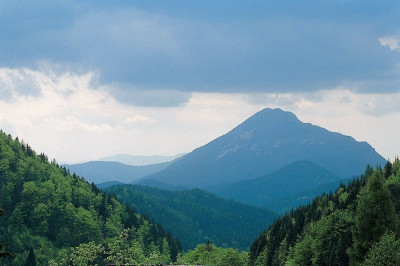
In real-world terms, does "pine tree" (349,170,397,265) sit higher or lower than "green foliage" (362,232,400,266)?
higher

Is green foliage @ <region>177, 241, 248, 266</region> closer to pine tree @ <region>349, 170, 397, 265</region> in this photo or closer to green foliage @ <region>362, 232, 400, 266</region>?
pine tree @ <region>349, 170, 397, 265</region>

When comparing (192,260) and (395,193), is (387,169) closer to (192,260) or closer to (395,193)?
(395,193)

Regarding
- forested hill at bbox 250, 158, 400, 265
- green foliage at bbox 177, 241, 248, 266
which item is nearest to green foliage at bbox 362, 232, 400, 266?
forested hill at bbox 250, 158, 400, 265

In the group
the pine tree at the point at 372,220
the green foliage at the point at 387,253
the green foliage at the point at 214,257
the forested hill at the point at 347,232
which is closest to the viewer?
the green foliage at the point at 387,253

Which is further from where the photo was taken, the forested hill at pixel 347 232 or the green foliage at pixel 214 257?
the green foliage at pixel 214 257

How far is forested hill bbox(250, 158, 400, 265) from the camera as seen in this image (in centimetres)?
7730

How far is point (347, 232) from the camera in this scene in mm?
98562

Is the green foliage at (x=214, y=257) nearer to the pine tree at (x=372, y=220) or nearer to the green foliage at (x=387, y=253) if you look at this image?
the pine tree at (x=372, y=220)

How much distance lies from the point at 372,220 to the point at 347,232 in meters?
18.8

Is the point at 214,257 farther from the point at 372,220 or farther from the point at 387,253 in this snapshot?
the point at 387,253

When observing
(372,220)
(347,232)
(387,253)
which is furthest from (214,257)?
(387,253)

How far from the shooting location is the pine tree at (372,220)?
79.9m

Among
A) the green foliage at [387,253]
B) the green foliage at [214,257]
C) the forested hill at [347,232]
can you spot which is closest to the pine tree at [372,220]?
the forested hill at [347,232]

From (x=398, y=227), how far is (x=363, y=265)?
1448 cm
